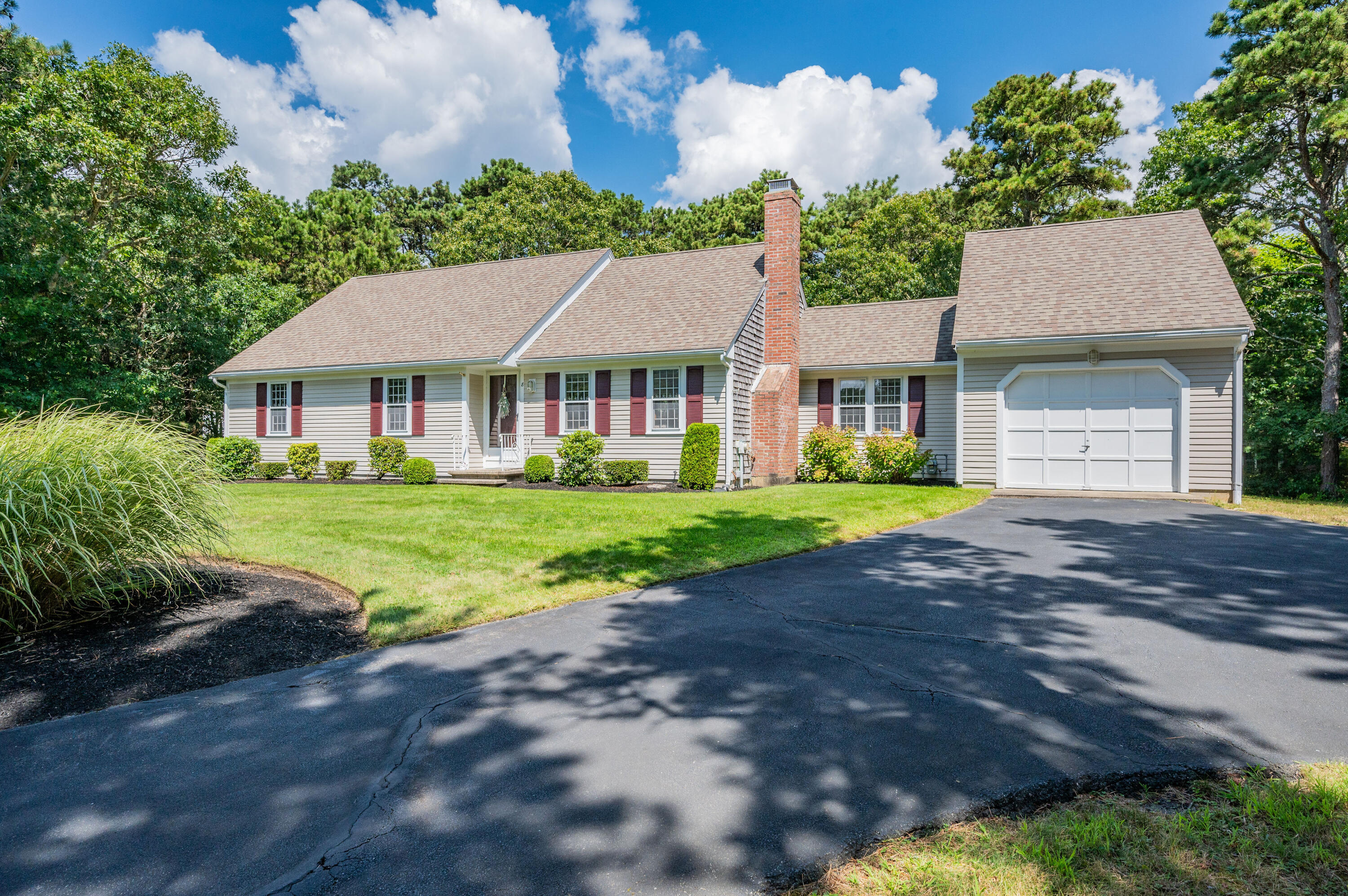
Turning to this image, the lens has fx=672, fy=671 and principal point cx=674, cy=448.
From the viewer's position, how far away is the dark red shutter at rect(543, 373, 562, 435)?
17.2 m

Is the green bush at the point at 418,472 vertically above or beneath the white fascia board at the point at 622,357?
beneath

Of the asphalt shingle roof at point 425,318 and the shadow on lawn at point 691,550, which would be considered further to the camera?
the asphalt shingle roof at point 425,318

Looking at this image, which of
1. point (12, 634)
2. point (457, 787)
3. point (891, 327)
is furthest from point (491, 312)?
point (457, 787)

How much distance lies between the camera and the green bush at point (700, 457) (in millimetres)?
15016

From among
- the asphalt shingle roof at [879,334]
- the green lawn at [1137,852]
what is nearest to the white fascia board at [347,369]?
the asphalt shingle roof at [879,334]

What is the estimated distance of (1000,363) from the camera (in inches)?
585

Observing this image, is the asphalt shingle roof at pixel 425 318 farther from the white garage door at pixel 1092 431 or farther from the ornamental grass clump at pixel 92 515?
the white garage door at pixel 1092 431

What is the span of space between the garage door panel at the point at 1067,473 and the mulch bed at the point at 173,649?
1387 centimetres

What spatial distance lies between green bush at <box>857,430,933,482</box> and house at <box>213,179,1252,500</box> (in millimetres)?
830

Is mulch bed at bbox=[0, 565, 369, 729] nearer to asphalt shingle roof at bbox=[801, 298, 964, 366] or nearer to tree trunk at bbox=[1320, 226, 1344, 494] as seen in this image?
asphalt shingle roof at bbox=[801, 298, 964, 366]

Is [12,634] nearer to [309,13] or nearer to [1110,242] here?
[309,13]

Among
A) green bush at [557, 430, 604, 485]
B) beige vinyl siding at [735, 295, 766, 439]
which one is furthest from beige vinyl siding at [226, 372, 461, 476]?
beige vinyl siding at [735, 295, 766, 439]

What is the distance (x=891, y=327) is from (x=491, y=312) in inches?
452

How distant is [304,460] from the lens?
18.7m
